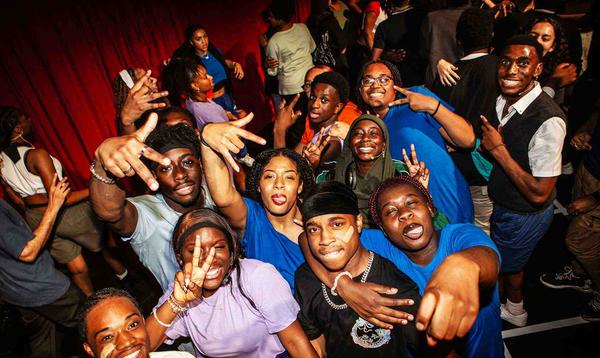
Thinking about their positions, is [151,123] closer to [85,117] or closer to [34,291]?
[34,291]

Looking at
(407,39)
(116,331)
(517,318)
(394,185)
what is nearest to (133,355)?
(116,331)

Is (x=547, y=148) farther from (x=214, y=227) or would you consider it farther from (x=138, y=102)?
(x=138, y=102)

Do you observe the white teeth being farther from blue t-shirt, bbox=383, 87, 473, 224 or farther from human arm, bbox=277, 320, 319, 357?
blue t-shirt, bbox=383, 87, 473, 224

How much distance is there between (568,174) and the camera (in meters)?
4.67

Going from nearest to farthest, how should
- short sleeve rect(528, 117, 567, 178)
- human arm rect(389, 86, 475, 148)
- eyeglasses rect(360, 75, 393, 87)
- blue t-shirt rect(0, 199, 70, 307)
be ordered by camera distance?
1. short sleeve rect(528, 117, 567, 178)
2. blue t-shirt rect(0, 199, 70, 307)
3. human arm rect(389, 86, 475, 148)
4. eyeglasses rect(360, 75, 393, 87)

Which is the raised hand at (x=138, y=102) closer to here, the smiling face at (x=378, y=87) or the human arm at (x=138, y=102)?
the human arm at (x=138, y=102)

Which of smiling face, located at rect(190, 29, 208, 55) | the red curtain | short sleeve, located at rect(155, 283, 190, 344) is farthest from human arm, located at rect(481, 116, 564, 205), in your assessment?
the red curtain

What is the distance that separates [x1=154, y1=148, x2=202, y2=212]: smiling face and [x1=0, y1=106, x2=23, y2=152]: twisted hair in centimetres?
164

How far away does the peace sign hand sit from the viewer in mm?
1799

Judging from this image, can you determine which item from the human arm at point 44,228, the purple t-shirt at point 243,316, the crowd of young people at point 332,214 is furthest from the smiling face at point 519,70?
the human arm at point 44,228

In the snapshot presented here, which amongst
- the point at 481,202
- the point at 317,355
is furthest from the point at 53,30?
the point at 481,202

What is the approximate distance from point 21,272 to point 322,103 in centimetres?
260

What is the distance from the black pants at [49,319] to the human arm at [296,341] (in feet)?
6.66

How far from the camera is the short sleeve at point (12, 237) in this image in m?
2.57
